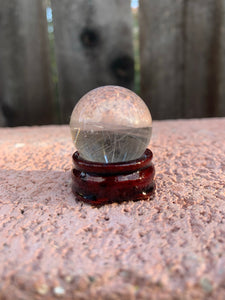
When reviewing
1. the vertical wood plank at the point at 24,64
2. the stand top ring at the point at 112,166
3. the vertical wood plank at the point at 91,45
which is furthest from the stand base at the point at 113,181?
the vertical wood plank at the point at 24,64

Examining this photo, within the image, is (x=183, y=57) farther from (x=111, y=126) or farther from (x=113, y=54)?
(x=111, y=126)

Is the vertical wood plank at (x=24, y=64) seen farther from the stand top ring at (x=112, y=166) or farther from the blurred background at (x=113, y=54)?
the stand top ring at (x=112, y=166)

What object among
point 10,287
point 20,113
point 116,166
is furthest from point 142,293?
point 20,113

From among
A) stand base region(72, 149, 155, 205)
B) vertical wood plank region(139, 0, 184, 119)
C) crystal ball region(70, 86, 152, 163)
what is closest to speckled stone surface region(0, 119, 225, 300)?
stand base region(72, 149, 155, 205)

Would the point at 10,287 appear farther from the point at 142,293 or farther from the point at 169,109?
the point at 169,109

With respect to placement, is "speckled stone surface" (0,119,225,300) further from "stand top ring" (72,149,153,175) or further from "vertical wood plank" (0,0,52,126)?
"vertical wood plank" (0,0,52,126)
